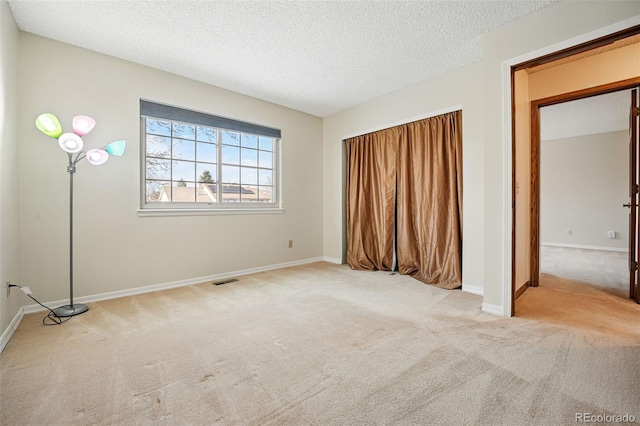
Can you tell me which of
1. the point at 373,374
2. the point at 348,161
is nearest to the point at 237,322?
the point at 373,374

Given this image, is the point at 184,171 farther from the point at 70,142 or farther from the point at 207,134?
the point at 70,142

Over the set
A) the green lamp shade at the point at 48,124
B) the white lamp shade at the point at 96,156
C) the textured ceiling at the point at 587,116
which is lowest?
the white lamp shade at the point at 96,156

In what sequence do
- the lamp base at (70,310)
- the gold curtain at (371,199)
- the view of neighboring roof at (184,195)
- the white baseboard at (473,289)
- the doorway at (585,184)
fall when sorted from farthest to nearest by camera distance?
the doorway at (585,184) → the gold curtain at (371,199) → the view of neighboring roof at (184,195) → the white baseboard at (473,289) → the lamp base at (70,310)

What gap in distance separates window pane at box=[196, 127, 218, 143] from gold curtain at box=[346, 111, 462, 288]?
2166 millimetres

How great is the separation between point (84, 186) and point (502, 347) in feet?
13.0

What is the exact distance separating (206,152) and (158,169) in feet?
2.14

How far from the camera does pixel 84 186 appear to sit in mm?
2824

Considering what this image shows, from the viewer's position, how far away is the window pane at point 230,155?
3.96 meters

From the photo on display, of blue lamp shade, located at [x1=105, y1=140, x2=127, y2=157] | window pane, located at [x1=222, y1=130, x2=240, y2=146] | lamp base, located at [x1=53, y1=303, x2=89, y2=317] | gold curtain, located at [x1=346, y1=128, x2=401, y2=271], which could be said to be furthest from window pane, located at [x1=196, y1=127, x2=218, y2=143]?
lamp base, located at [x1=53, y1=303, x2=89, y2=317]

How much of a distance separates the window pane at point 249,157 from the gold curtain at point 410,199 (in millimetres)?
1570

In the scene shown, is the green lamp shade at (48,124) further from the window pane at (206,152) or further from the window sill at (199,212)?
the window pane at (206,152)

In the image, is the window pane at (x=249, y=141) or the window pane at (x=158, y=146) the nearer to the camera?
the window pane at (x=158, y=146)

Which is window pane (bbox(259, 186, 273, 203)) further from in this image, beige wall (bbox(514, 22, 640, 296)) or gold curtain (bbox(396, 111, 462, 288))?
beige wall (bbox(514, 22, 640, 296))

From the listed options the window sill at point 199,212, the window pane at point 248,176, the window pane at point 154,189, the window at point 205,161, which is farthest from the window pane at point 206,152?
the window sill at point 199,212
